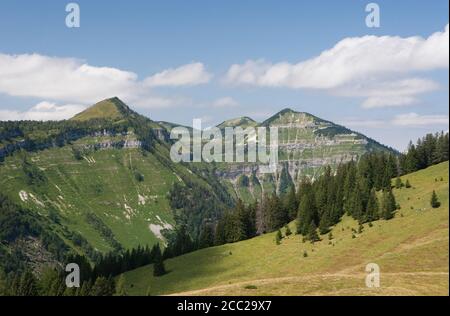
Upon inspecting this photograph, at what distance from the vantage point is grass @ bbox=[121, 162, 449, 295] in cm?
4641

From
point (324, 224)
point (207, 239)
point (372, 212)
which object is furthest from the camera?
point (207, 239)

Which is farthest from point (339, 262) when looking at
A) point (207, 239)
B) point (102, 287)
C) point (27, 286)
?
point (207, 239)

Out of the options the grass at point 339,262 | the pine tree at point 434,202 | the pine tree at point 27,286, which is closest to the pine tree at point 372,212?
the grass at point 339,262

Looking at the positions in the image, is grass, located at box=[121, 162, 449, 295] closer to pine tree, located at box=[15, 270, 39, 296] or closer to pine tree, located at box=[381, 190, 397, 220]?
pine tree, located at box=[381, 190, 397, 220]

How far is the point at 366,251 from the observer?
271ft

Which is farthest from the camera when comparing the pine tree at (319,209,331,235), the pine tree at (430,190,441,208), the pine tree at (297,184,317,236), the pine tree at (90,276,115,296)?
the pine tree at (297,184,317,236)

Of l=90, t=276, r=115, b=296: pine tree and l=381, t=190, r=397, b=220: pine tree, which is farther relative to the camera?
Answer: l=381, t=190, r=397, b=220: pine tree

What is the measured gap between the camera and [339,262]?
80.2 m

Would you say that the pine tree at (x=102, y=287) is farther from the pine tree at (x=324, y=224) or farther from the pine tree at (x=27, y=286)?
the pine tree at (x=324, y=224)

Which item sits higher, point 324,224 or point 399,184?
point 399,184

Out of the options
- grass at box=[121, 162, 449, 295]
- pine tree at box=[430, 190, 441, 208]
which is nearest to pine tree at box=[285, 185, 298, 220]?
grass at box=[121, 162, 449, 295]

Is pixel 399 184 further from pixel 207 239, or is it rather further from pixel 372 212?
pixel 207 239

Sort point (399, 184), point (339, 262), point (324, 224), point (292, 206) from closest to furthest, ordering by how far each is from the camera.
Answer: point (339, 262)
point (324, 224)
point (399, 184)
point (292, 206)
